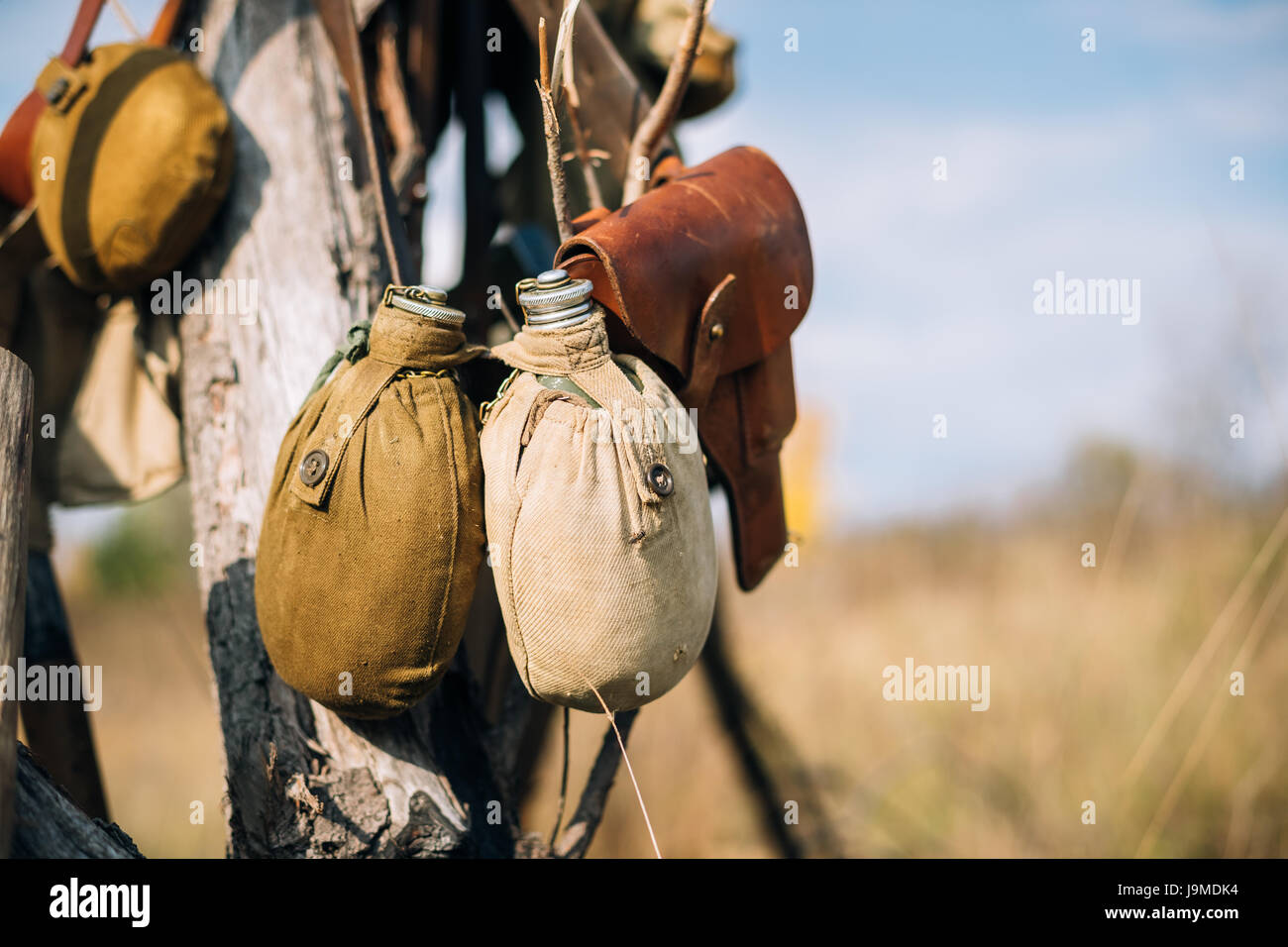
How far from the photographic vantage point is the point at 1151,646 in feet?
15.4

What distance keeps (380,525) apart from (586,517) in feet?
0.95

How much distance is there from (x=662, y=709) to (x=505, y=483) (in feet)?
11.9

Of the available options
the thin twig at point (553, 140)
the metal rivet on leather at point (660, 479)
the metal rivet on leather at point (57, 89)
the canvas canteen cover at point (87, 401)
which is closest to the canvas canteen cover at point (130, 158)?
the metal rivet on leather at point (57, 89)

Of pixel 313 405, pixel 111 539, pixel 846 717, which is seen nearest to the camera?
pixel 313 405

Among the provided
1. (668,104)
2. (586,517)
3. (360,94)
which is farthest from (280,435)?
(668,104)

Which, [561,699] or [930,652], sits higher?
[561,699]

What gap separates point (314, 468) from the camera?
4.27ft

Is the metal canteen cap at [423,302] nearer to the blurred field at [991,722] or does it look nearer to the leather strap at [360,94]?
the leather strap at [360,94]

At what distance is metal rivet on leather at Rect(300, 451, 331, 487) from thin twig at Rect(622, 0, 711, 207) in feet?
2.36

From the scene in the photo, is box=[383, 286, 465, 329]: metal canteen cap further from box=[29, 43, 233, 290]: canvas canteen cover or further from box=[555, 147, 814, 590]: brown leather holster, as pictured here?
box=[29, 43, 233, 290]: canvas canteen cover

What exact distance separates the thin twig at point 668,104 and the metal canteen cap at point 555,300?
395 millimetres
